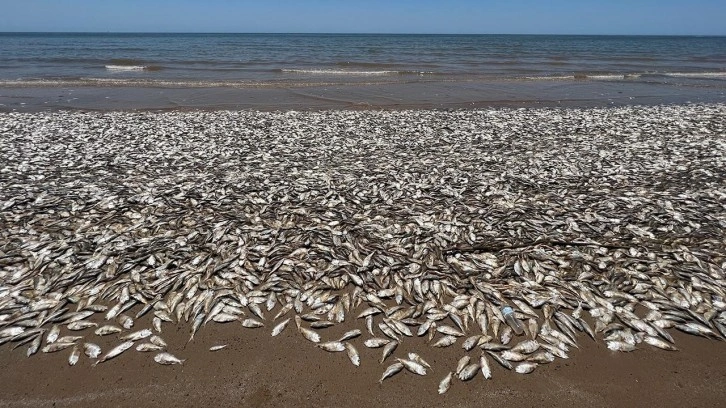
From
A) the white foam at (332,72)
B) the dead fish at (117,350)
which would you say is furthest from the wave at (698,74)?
the dead fish at (117,350)

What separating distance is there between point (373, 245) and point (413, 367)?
2405 mm

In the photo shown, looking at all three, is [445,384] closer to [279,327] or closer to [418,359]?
[418,359]

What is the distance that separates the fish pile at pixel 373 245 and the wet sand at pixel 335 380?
0.13 m

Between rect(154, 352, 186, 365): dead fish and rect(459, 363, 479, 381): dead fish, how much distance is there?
305cm

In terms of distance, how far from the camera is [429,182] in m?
9.02

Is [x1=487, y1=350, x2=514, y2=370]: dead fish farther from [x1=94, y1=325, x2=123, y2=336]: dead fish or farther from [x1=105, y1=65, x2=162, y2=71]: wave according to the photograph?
[x1=105, y1=65, x2=162, y2=71]: wave

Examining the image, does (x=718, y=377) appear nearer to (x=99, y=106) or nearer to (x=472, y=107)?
(x=472, y=107)

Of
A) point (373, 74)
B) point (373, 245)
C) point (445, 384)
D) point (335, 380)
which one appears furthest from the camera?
point (373, 74)

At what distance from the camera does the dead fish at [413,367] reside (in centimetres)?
436

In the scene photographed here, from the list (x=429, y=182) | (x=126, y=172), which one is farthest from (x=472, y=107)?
(x=126, y=172)

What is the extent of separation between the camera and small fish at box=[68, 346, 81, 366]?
14.5 ft

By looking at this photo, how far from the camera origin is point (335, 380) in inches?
171

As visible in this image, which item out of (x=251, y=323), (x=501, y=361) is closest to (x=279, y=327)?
(x=251, y=323)

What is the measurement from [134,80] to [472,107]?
72.2 ft
